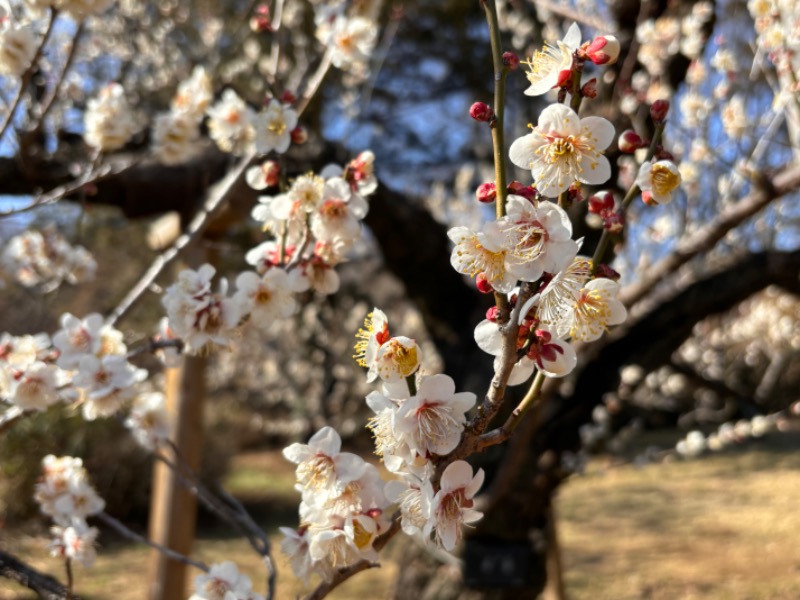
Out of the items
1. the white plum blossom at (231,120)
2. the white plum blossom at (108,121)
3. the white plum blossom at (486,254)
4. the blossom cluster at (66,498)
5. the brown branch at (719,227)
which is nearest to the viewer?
the white plum blossom at (486,254)

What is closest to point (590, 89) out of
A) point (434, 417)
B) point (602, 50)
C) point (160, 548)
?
point (602, 50)

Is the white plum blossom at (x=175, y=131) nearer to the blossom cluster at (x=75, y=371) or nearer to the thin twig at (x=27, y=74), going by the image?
the thin twig at (x=27, y=74)

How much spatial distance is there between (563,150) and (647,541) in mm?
4490

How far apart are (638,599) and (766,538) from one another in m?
1.39

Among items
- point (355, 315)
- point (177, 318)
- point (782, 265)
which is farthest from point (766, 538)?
point (177, 318)

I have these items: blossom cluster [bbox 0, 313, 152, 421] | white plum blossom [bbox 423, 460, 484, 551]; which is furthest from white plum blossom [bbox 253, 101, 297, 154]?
white plum blossom [bbox 423, 460, 484, 551]

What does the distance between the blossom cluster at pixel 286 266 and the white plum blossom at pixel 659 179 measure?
1.49 ft

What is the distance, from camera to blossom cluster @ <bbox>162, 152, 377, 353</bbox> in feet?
3.43

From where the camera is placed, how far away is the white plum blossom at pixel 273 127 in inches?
46.6

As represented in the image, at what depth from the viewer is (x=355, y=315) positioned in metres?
7.16

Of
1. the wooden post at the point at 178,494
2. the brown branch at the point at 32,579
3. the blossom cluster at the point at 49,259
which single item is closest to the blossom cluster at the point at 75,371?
the brown branch at the point at 32,579

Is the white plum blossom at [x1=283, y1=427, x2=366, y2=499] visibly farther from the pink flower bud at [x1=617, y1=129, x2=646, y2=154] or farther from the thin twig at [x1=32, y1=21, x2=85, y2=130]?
the thin twig at [x1=32, y1=21, x2=85, y2=130]

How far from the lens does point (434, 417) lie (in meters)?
0.63

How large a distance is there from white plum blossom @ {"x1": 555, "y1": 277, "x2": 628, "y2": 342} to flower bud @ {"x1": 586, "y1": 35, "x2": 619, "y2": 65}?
7.2 inches
